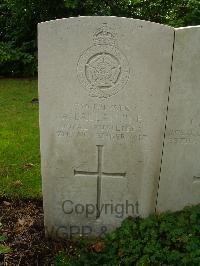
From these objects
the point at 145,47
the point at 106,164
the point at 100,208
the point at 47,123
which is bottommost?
the point at 100,208

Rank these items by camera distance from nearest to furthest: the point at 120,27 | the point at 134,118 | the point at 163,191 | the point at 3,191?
the point at 120,27 → the point at 134,118 → the point at 163,191 → the point at 3,191

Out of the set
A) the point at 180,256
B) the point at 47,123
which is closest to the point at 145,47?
the point at 47,123

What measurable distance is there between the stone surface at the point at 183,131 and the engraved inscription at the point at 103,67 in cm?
43

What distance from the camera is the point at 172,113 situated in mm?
3643

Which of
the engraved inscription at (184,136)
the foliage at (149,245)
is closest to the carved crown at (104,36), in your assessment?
the engraved inscription at (184,136)

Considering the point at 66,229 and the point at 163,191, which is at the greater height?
the point at 163,191

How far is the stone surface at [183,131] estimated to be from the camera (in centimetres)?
347

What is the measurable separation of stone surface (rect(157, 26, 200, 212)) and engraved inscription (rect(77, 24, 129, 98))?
43 centimetres

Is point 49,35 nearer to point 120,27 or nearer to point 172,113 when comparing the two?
point 120,27

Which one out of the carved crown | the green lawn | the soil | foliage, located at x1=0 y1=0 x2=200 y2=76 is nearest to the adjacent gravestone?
the carved crown

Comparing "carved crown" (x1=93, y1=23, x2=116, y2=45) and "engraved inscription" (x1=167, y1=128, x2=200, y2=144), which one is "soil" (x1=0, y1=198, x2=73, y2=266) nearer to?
"engraved inscription" (x1=167, y1=128, x2=200, y2=144)

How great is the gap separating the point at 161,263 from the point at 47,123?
1419 mm

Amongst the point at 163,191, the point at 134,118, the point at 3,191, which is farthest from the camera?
the point at 3,191

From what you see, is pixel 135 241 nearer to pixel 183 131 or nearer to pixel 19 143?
pixel 183 131
